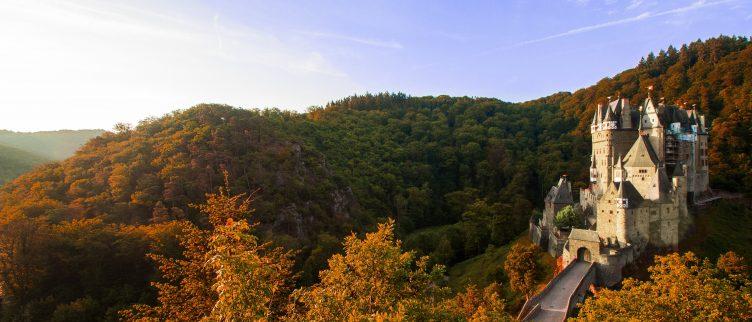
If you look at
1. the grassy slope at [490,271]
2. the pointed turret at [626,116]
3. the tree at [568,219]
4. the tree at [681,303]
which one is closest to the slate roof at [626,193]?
the tree at [568,219]

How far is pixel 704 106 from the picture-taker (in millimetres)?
58969

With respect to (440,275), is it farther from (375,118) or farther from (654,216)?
(375,118)

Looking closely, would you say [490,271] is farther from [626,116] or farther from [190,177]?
[190,177]

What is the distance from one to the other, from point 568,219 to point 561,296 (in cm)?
1314

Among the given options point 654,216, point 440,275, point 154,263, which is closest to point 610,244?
point 654,216

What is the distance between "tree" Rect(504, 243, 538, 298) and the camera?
34312 millimetres

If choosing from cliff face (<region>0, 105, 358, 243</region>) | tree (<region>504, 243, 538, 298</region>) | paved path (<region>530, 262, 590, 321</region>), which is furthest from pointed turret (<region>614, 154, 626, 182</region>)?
cliff face (<region>0, 105, 358, 243</region>)

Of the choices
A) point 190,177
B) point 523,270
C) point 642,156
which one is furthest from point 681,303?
point 190,177

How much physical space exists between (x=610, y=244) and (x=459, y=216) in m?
40.1

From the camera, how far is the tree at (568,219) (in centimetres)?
3969

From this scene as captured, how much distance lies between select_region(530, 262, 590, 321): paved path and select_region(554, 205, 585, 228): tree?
265 inches

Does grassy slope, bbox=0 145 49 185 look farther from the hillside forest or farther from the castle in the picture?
the castle

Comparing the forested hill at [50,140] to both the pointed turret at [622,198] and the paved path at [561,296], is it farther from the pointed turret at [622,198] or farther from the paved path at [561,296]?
the pointed turret at [622,198]

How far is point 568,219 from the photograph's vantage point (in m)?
39.7
